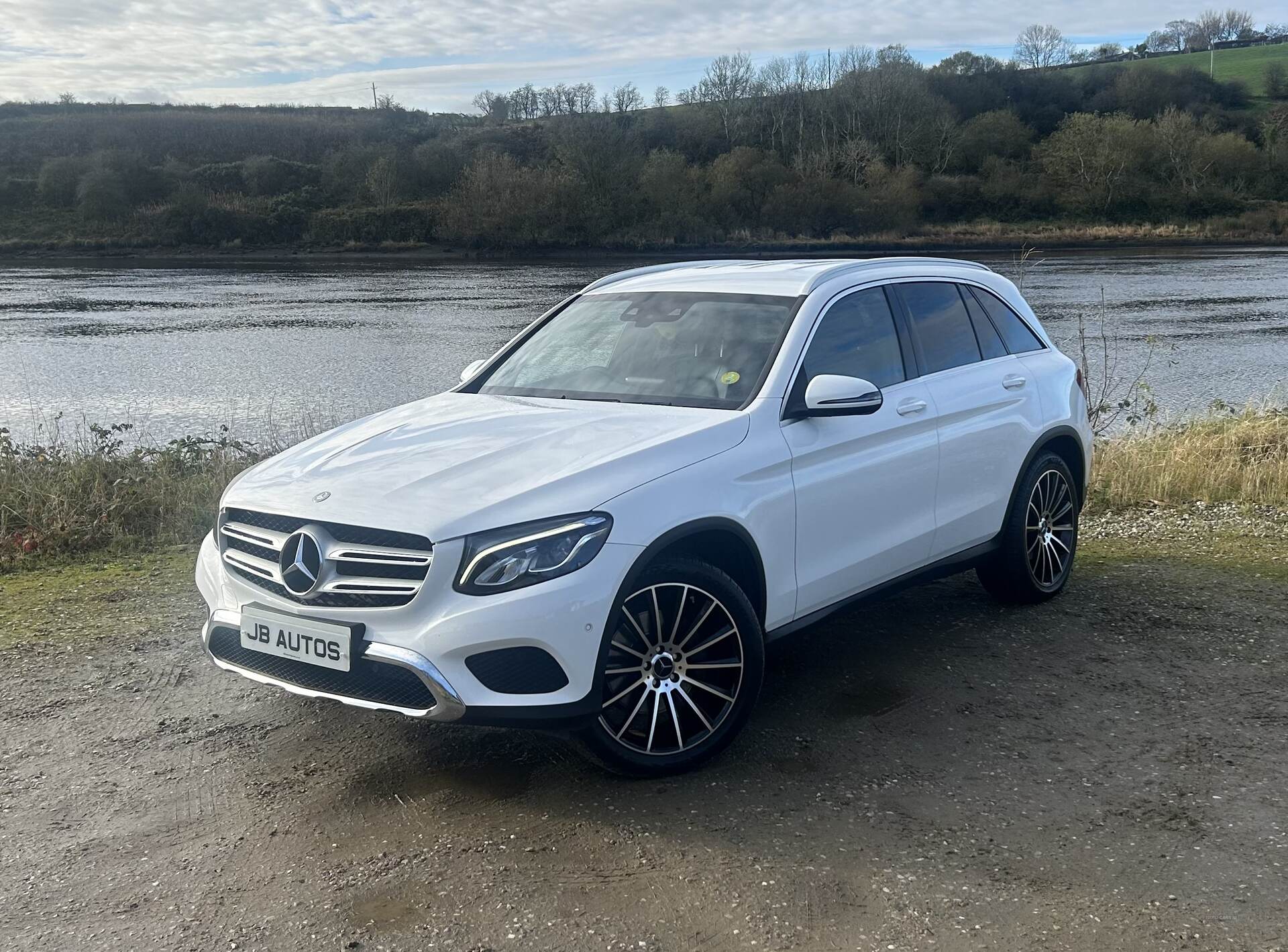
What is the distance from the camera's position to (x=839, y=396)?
14.2ft

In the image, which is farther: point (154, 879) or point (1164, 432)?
point (1164, 432)

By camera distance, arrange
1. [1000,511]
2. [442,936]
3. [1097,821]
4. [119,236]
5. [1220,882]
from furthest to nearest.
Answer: [119,236]
[1000,511]
[1097,821]
[1220,882]
[442,936]

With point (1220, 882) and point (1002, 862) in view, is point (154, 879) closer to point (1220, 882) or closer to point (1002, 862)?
point (1002, 862)

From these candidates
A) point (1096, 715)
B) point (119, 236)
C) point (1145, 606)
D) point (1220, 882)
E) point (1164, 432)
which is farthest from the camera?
point (119, 236)

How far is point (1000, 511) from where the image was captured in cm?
564

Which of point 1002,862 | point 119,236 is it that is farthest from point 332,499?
point 119,236

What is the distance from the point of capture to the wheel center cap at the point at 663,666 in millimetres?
3910

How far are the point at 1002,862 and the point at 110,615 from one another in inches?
186

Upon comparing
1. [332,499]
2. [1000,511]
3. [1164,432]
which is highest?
[332,499]

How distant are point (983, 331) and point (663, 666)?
2785 mm

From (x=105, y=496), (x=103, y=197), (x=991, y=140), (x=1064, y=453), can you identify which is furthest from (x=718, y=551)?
(x=991, y=140)

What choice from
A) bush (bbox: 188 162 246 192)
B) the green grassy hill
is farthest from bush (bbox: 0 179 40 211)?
the green grassy hill

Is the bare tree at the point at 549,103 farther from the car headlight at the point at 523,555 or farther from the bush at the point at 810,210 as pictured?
the car headlight at the point at 523,555

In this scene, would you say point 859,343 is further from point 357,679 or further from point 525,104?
point 525,104
